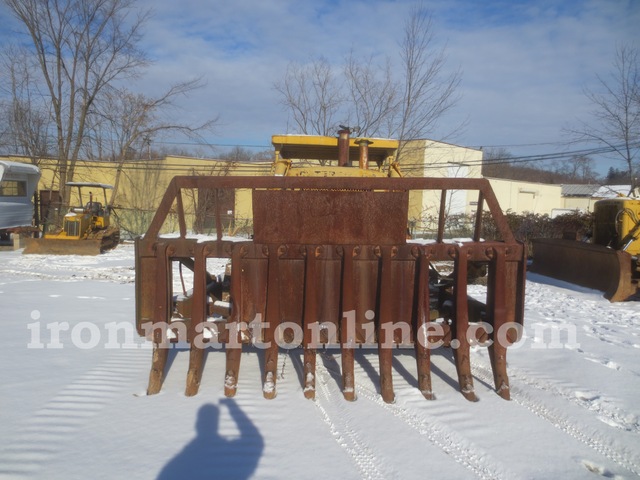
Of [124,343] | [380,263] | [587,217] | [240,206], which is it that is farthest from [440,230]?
[240,206]

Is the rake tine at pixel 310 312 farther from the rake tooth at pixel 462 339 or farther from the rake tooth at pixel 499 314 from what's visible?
the rake tooth at pixel 499 314

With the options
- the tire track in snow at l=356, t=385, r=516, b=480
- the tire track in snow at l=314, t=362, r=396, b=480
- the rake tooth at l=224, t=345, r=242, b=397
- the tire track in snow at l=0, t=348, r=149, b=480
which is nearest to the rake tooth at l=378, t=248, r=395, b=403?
the tire track in snow at l=356, t=385, r=516, b=480

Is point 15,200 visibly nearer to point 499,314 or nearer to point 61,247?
point 61,247

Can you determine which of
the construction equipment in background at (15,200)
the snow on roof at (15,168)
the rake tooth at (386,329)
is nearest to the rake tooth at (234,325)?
the rake tooth at (386,329)

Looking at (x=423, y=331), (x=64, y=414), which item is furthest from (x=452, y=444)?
(x=64, y=414)

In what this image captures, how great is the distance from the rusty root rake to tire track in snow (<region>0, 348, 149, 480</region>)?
18.4 inches

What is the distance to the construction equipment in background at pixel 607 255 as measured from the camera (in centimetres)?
776

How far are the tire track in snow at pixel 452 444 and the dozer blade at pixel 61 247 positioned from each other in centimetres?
1307

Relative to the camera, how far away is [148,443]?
8.84 ft

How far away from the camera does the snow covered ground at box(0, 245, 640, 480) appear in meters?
2.51

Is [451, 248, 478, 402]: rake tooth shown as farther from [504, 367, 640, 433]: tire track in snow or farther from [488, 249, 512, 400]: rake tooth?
[504, 367, 640, 433]: tire track in snow

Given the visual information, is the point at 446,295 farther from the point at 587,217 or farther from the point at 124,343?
the point at 587,217

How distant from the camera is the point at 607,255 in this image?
8211 millimetres

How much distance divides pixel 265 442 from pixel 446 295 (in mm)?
2260
